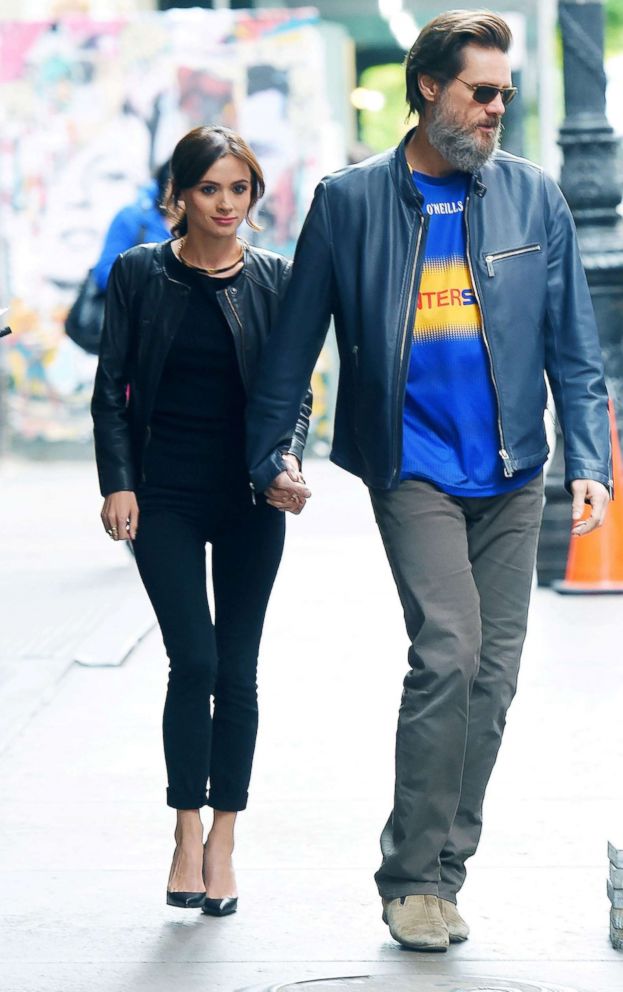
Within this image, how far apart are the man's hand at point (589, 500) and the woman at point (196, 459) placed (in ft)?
2.19

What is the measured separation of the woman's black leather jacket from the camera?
478 cm

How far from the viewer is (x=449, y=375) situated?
450 cm

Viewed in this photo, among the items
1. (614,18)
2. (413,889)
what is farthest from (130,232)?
(614,18)

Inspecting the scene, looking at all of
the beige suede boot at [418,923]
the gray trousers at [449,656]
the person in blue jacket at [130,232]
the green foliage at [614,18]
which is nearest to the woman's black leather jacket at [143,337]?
the gray trousers at [449,656]

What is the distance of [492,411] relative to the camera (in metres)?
4.52

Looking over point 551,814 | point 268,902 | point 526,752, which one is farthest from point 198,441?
point 526,752

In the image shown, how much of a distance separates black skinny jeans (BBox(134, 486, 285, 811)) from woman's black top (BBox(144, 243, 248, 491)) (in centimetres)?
5

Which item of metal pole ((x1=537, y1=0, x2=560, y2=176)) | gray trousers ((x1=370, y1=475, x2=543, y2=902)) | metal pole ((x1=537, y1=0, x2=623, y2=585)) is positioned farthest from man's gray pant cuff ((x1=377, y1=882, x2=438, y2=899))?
metal pole ((x1=537, y1=0, x2=560, y2=176))

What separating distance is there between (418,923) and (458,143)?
1.70 meters

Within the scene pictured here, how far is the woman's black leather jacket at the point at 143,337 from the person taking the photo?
4777mm

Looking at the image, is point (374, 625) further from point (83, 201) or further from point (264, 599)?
point (83, 201)

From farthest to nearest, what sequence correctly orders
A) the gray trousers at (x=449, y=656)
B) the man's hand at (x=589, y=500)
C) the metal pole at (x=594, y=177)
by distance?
1. the metal pole at (x=594, y=177)
2. the man's hand at (x=589, y=500)
3. the gray trousers at (x=449, y=656)

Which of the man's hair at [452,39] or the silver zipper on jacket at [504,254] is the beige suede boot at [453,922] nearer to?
the silver zipper on jacket at [504,254]

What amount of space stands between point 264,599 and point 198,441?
0.42 metres
